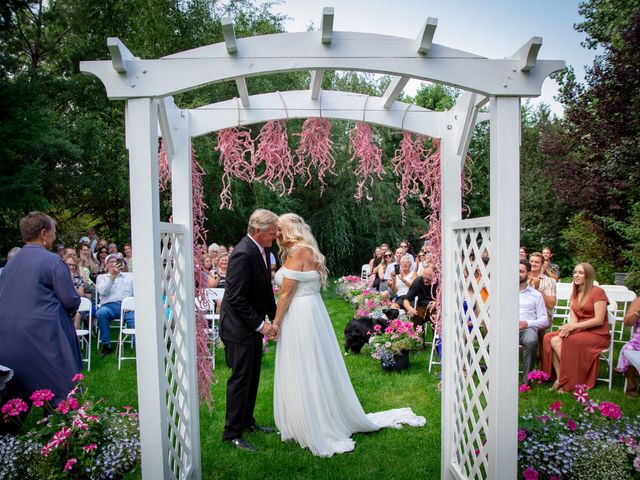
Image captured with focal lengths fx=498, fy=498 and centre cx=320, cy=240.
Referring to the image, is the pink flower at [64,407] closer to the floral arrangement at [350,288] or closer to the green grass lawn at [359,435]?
the green grass lawn at [359,435]

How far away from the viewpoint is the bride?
3.97 meters

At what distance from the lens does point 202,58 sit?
256 centimetres

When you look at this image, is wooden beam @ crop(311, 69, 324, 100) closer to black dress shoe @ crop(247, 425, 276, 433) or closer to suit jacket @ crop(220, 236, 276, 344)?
suit jacket @ crop(220, 236, 276, 344)

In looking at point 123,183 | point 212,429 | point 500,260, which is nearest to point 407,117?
point 500,260

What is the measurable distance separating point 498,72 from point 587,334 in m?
3.71

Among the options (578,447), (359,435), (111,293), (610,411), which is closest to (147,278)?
(359,435)

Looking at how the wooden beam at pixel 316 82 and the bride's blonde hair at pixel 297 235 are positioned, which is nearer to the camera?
the wooden beam at pixel 316 82

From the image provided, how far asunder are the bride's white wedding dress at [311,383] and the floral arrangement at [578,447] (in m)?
1.42

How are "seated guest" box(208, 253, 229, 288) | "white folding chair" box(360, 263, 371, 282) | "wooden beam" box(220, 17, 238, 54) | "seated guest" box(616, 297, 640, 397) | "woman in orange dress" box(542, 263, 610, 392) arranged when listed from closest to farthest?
"wooden beam" box(220, 17, 238, 54), "seated guest" box(616, 297, 640, 397), "woman in orange dress" box(542, 263, 610, 392), "seated guest" box(208, 253, 229, 288), "white folding chair" box(360, 263, 371, 282)

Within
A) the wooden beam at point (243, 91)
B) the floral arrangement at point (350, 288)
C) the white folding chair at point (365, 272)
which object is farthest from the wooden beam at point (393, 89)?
the white folding chair at point (365, 272)

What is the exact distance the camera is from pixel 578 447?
299 centimetres

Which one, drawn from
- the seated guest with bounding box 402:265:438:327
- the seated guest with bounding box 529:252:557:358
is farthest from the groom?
the seated guest with bounding box 529:252:557:358

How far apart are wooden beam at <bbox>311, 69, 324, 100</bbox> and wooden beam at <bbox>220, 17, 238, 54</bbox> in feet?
1.99

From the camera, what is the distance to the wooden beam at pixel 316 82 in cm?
305
